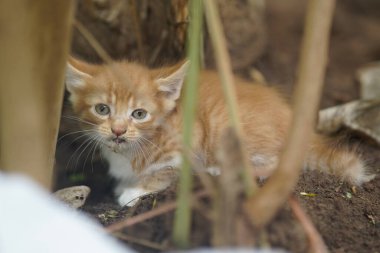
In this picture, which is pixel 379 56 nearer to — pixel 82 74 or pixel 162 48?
pixel 162 48

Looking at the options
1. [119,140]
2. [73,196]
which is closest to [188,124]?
[73,196]

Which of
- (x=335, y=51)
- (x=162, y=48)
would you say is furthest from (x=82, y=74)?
(x=335, y=51)

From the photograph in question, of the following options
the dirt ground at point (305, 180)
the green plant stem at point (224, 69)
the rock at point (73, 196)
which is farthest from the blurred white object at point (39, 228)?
the rock at point (73, 196)

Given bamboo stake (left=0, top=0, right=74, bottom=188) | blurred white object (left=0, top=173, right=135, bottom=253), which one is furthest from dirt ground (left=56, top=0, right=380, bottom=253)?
bamboo stake (left=0, top=0, right=74, bottom=188)

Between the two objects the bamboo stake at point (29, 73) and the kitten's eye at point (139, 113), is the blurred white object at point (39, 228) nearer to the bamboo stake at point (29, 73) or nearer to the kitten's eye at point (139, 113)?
the bamboo stake at point (29, 73)

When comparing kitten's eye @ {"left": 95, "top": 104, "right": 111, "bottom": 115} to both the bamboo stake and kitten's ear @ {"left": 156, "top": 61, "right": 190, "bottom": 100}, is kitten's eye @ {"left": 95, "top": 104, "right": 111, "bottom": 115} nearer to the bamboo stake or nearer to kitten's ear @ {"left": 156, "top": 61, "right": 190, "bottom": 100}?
kitten's ear @ {"left": 156, "top": 61, "right": 190, "bottom": 100}
